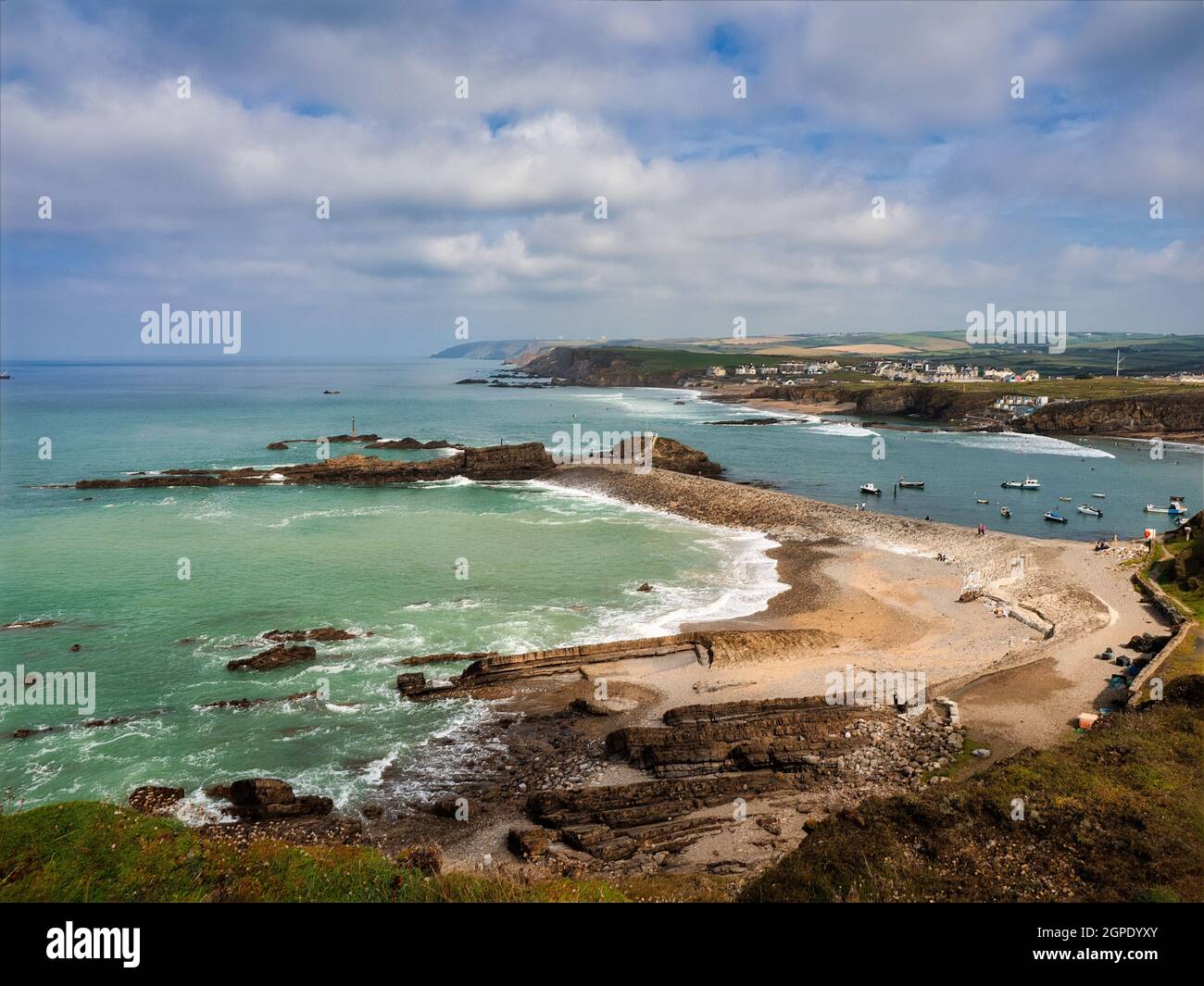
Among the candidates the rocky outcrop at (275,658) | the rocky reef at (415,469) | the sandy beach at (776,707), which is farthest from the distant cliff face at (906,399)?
the rocky outcrop at (275,658)

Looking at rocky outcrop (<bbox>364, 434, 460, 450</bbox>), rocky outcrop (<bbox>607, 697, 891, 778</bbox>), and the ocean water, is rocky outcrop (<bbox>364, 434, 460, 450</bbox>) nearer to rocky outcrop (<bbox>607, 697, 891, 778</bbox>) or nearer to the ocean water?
the ocean water

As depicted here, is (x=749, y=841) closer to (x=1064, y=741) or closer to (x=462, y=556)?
(x=1064, y=741)

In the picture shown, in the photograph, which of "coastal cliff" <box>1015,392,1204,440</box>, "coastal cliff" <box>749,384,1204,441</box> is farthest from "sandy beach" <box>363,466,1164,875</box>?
"coastal cliff" <box>749,384,1204,441</box>

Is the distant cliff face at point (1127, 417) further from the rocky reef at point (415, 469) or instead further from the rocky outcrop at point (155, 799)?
the rocky outcrop at point (155, 799)

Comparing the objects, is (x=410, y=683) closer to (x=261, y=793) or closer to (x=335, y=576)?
(x=261, y=793)
